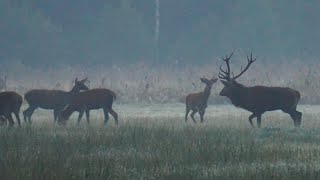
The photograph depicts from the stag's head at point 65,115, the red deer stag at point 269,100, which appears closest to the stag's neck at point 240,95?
the red deer stag at point 269,100

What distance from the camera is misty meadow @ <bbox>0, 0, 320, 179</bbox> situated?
462 inches

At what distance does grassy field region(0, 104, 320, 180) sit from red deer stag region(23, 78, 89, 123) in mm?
3726

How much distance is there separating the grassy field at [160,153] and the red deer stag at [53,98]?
373 cm

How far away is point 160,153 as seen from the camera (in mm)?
12680

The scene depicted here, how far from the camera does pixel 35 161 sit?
36.7ft

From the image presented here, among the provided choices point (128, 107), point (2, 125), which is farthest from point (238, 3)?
point (2, 125)

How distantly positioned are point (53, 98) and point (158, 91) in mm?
12037

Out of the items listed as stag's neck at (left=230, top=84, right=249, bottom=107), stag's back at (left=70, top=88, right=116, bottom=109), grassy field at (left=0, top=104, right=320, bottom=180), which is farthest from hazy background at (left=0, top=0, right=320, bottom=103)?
grassy field at (left=0, top=104, right=320, bottom=180)

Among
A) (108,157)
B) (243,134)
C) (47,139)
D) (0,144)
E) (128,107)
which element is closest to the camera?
(108,157)

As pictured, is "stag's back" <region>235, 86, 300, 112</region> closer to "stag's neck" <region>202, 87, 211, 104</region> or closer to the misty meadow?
the misty meadow

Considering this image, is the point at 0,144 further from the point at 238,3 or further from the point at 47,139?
the point at 238,3

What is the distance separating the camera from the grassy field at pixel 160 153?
33.6 ft

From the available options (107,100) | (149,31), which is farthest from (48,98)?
(149,31)

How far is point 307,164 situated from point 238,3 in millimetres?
50672
